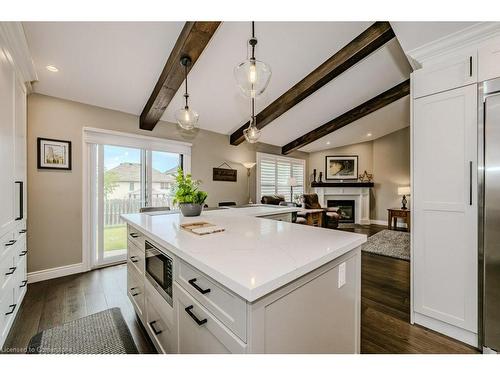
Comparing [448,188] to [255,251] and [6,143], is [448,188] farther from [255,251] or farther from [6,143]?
[6,143]

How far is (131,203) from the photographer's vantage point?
3725 millimetres

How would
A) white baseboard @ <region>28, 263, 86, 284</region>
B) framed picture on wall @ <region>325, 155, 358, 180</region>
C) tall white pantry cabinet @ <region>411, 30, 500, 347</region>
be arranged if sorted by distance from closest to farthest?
tall white pantry cabinet @ <region>411, 30, 500, 347</region> < white baseboard @ <region>28, 263, 86, 284</region> < framed picture on wall @ <region>325, 155, 358, 180</region>

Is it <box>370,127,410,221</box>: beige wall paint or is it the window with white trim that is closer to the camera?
the window with white trim

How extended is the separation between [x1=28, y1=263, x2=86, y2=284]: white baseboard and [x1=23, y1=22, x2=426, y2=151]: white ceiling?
7.82 feet

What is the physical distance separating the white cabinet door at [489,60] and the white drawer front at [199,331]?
7.66 feet

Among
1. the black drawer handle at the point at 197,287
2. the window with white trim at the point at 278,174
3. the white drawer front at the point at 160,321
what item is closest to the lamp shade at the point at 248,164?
the window with white trim at the point at 278,174

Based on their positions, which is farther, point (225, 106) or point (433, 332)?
point (225, 106)

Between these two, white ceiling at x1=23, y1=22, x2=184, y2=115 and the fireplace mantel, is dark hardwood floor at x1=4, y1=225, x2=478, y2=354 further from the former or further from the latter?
the fireplace mantel

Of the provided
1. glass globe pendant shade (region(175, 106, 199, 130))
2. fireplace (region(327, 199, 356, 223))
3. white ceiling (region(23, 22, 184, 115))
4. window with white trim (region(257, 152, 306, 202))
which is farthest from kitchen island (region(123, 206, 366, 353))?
fireplace (region(327, 199, 356, 223))

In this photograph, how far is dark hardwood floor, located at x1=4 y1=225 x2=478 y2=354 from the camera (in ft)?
5.57

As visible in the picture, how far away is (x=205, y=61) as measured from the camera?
2.75 metres

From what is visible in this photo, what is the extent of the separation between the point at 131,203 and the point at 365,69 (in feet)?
14.6
